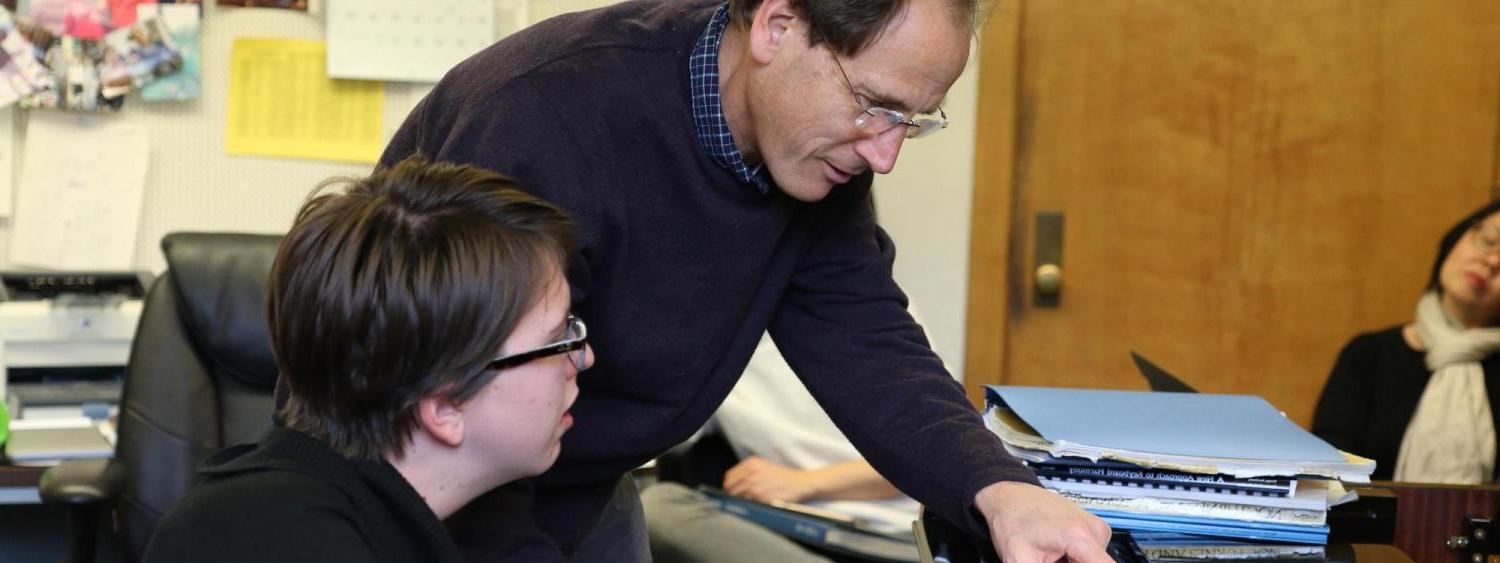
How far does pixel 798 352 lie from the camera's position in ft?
4.57

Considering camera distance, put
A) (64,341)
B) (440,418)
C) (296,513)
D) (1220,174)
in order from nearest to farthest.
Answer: (296,513)
(440,418)
(64,341)
(1220,174)

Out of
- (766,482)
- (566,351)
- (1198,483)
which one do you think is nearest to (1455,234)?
(766,482)

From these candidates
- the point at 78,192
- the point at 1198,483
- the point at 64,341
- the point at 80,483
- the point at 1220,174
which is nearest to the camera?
the point at 1198,483

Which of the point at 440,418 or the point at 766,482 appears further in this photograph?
the point at 766,482

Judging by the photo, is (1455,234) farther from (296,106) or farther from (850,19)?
(296,106)

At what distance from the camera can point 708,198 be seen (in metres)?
1.22

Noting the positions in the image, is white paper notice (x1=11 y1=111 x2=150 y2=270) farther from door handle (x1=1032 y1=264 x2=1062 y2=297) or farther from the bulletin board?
door handle (x1=1032 y1=264 x2=1062 y2=297)

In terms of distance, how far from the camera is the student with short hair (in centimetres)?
96

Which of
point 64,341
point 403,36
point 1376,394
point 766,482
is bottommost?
point 766,482

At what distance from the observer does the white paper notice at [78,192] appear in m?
2.40

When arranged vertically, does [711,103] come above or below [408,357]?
above

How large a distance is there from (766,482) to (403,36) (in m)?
1.01

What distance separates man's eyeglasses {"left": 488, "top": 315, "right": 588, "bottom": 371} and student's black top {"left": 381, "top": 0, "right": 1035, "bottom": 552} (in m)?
0.07

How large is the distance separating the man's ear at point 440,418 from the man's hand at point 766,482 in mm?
1274
